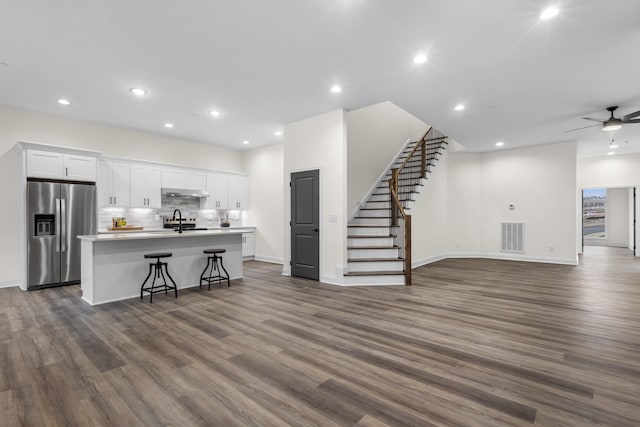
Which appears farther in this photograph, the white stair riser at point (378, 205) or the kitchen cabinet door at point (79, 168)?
the white stair riser at point (378, 205)

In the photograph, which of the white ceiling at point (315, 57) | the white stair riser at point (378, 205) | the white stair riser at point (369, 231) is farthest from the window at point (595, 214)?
the white stair riser at point (369, 231)

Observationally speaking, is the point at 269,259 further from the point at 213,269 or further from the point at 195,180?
the point at 195,180

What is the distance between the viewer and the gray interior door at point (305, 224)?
→ 5.91 metres

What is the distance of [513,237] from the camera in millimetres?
8789

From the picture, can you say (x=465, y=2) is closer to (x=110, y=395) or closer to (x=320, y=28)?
(x=320, y=28)

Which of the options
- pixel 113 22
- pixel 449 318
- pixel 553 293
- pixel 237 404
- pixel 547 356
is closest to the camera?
pixel 237 404

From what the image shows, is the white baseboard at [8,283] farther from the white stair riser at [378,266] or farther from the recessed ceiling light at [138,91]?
the white stair riser at [378,266]

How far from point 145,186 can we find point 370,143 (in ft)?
18.2

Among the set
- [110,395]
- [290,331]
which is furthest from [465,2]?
[110,395]

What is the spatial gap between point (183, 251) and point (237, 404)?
3.90 metres

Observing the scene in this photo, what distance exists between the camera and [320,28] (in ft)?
10.5

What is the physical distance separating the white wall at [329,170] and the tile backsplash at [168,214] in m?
3.66

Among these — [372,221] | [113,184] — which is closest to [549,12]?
[372,221]

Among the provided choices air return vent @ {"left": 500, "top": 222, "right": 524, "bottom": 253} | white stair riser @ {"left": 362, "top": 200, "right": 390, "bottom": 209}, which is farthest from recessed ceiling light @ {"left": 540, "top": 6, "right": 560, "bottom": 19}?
air return vent @ {"left": 500, "top": 222, "right": 524, "bottom": 253}
